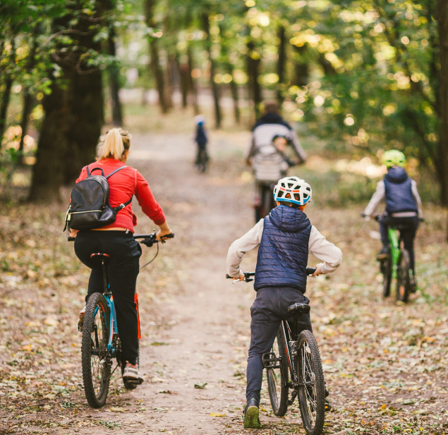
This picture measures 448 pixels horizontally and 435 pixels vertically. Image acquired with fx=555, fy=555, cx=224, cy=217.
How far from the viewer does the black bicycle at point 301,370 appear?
3855 mm

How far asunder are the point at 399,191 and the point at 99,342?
16.0ft

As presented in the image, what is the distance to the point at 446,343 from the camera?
251 inches

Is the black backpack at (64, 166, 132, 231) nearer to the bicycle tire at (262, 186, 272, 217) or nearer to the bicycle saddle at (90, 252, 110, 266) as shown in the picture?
the bicycle saddle at (90, 252, 110, 266)

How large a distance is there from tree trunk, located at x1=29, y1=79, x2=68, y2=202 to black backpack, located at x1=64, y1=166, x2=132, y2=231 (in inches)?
332

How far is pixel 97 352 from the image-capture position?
461cm

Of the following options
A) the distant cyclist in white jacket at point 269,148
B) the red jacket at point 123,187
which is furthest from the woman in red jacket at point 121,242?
the distant cyclist in white jacket at point 269,148

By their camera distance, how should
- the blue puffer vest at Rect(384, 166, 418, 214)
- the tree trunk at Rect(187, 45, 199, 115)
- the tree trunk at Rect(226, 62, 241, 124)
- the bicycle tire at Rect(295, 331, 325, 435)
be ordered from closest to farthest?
1. the bicycle tire at Rect(295, 331, 325, 435)
2. the blue puffer vest at Rect(384, 166, 418, 214)
3. the tree trunk at Rect(226, 62, 241, 124)
4. the tree trunk at Rect(187, 45, 199, 115)

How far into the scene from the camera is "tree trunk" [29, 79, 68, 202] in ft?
40.5

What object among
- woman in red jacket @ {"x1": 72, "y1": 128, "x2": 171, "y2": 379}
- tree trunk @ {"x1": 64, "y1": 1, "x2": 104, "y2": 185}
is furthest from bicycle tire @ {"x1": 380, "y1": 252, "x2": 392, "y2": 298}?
tree trunk @ {"x1": 64, "y1": 1, "x2": 104, "y2": 185}

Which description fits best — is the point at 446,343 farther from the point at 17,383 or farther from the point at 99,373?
the point at 17,383

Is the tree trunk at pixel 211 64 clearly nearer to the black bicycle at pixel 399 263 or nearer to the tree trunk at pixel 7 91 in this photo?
the tree trunk at pixel 7 91

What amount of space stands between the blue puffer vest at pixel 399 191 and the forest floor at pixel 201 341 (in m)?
1.46

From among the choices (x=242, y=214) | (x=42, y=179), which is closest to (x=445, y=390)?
(x=42, y=179)

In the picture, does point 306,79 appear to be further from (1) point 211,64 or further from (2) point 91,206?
(1) point 211,64
